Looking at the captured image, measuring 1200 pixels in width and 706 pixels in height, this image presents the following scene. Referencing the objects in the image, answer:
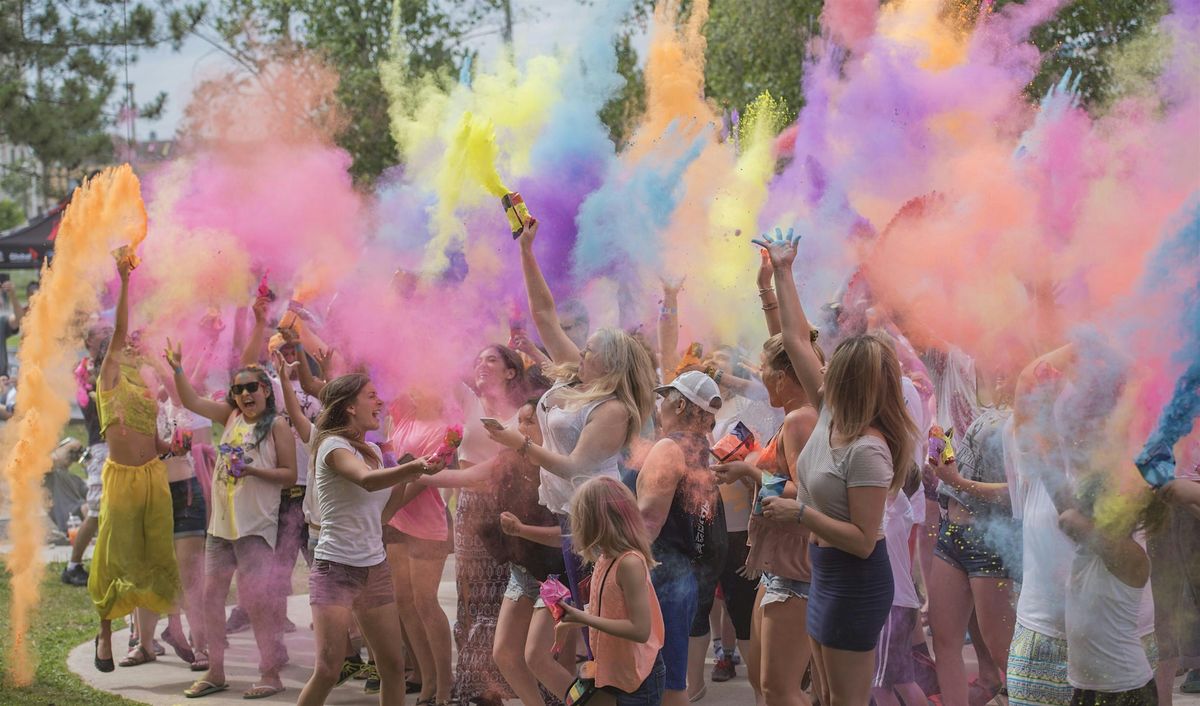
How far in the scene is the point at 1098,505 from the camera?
398 cm

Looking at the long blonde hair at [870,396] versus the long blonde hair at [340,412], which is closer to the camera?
the long blonde hair at [870,396]

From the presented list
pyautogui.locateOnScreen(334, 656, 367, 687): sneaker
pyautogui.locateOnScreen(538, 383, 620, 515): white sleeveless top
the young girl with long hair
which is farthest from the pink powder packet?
pyautogui.locateOnScreen(334, 656, 367, 687): sneaker

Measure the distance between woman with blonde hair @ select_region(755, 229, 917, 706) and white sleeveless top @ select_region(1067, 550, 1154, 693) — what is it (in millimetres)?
608

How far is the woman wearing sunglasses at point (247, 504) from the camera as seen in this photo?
6969 mm

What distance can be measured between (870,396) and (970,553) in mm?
1524

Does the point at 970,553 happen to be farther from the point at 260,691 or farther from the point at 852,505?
the point at 260,691

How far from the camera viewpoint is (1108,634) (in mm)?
4016

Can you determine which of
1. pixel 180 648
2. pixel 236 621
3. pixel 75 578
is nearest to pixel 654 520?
pixel 180 648

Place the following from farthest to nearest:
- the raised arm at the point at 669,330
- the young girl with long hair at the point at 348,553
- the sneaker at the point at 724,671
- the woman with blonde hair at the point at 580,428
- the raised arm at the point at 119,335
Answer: the sneaker at the point at 724,671 → the raised arm at the point at 119,335 → the raised arm at the point at 669,330 → the young girl with long hair at the point at 348,553 → the woman with blonde hair at the point at 580,428

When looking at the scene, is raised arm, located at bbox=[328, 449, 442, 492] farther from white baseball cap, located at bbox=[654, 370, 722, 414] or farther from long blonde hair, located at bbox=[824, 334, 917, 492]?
long blonde hair, located at bbox=[824, 334, 917, 492]

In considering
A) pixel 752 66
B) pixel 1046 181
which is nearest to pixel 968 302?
pixel 1046 181

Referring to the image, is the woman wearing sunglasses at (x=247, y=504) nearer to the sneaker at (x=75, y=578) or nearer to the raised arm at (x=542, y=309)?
the raised arm at (x=542, y=309)

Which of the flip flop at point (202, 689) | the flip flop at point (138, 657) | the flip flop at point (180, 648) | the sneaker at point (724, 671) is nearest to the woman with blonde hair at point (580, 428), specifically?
the sneaker at point (724, 671)

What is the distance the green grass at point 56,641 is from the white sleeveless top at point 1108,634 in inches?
185
